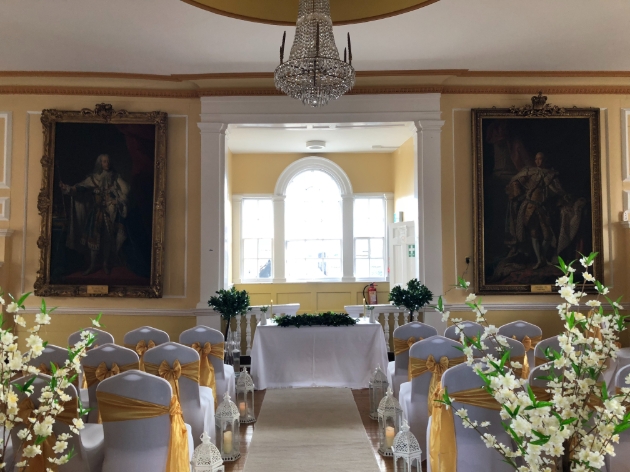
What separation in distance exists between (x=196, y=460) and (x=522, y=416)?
2.29m

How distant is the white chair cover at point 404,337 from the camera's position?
181 inches

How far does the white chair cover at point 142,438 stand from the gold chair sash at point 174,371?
523mm

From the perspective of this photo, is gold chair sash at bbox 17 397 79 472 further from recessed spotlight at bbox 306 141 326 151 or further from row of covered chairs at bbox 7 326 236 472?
recessed spotlight at bbox 306 141 326 151

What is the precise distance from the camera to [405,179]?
10078mm

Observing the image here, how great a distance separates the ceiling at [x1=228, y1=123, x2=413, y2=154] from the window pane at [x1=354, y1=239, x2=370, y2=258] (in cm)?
207

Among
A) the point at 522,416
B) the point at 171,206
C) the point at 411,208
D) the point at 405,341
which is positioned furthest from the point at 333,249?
the point at 522,416

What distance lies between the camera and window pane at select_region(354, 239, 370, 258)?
37.5 feet

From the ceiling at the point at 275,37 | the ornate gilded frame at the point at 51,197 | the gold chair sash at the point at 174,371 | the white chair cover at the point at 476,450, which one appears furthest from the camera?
the ornate gilded frame at the point at 51,197

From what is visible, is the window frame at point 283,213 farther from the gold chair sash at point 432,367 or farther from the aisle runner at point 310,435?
the gold chair sash at point 432,367

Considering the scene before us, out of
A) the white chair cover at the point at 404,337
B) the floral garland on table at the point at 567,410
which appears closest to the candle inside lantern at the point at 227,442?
the white chair cover at the point at 404,337

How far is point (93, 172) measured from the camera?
692 cm

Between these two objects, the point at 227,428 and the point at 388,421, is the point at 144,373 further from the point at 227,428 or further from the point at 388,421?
the point at 388,421

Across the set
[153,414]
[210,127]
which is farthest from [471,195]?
[153,414]

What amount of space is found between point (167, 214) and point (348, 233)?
5125mm
